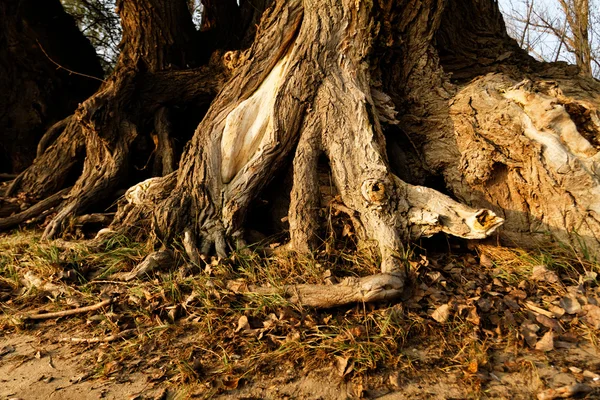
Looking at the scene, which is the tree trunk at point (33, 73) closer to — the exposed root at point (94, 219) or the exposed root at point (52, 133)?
the exposed root at point (52, 133)

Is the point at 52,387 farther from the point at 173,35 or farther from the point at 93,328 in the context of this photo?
the point at 173,35

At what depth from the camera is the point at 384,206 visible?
128 inches

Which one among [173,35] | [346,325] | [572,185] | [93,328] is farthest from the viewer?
[173,35]

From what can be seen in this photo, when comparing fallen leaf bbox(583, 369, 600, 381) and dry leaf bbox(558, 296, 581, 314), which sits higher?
dry leaf bbox(558, 296, 581, 314)

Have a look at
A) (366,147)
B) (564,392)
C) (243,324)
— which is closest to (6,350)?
(243,324)

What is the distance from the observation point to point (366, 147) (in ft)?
11.7

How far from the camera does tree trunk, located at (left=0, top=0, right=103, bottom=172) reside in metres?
5.84

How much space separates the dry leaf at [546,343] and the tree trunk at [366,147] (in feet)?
2.76

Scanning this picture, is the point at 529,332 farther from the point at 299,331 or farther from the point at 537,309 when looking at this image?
the point at 299,331

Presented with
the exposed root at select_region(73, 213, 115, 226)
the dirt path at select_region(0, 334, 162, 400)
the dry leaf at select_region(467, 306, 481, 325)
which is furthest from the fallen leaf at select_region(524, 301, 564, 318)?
the exposed root at select_region(73, 213, 115, 226)

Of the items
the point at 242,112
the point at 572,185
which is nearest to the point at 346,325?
the point at 572,185

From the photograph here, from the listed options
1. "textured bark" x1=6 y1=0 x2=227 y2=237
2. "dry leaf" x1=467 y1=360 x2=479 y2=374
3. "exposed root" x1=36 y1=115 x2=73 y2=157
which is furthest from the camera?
"exposed root" x1=36 y1=115 x2=73 y2=157

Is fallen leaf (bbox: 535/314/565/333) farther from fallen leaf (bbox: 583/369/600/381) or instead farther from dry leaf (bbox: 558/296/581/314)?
fallen leaf (bbox: 583/369/600/381)

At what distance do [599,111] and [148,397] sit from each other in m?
4.12
